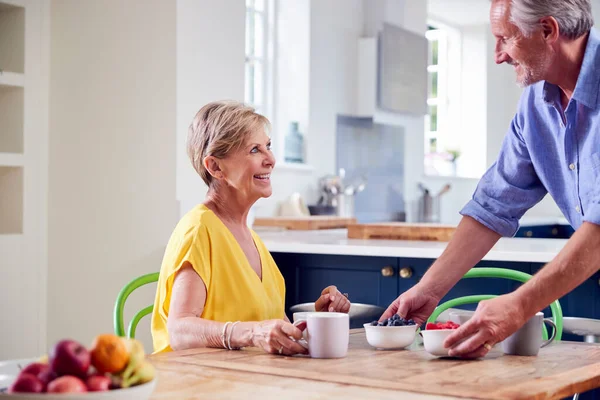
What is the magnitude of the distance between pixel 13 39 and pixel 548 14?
2.29 meters

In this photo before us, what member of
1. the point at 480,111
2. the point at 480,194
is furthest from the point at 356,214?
the point at 480,194

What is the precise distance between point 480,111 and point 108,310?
554cm

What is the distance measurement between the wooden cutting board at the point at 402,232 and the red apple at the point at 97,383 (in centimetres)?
279

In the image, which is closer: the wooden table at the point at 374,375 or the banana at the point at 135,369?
the banana at the point at 135,369

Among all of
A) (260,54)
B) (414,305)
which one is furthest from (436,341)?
(260,54)

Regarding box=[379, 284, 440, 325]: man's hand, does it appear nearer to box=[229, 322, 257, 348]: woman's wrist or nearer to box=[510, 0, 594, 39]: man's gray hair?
box=[229, 322, 257, 348]: woman's wrist

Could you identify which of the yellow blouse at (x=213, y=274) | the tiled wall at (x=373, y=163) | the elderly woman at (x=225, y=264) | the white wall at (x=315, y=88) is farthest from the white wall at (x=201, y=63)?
the tiled wall at (x=373, y=163)

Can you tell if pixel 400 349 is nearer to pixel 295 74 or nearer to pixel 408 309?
pixel 408 309

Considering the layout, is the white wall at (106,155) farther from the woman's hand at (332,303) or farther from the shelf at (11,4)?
the woman's hand at (332,303)

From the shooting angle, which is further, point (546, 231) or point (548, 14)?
point (546, 231)

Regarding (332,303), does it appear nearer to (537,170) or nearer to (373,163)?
(537,170)

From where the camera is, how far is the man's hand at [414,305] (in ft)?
6.75

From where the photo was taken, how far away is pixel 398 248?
10.9 ft

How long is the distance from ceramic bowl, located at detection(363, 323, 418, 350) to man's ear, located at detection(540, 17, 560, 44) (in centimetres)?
71
